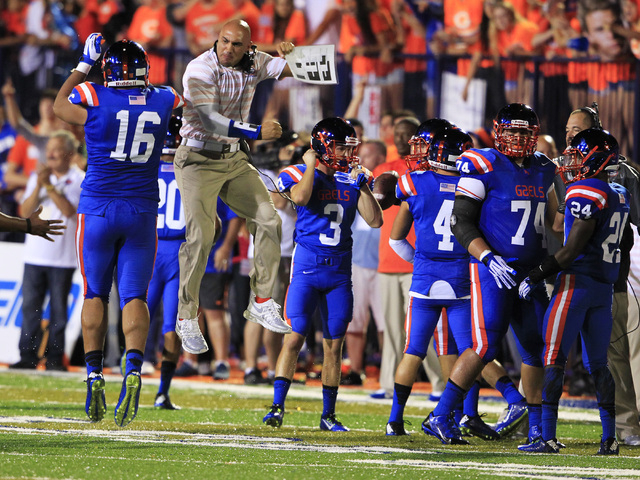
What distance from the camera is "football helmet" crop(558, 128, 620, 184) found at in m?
6.26

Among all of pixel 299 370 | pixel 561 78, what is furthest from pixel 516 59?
pixel 299 370

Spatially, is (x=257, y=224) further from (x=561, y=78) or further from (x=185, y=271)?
(x=561, y=78)

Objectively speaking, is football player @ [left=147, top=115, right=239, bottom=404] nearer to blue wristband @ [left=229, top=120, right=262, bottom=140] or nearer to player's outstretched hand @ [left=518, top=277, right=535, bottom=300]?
blue wristband @ [left=229, top=120, right=262, bottom=140]

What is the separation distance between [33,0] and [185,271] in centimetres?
738

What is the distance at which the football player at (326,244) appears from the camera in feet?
24.1

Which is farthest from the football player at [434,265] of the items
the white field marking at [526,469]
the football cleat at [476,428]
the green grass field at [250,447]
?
the white field marking at [526,469]

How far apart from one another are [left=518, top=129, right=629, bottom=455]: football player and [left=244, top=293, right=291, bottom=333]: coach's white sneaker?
70.5 inches

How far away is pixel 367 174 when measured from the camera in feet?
24.7

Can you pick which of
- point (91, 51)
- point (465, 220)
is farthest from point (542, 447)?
point (91, 51)

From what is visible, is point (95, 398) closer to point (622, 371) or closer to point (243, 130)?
point (243, 130)

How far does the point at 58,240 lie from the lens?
10531mm

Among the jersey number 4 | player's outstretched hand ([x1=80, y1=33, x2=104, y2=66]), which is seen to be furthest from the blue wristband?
player's outstretched hand ([x1=80, y1=33, x2=104, y2=66])

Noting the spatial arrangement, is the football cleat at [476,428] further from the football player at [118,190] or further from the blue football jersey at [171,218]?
the blue football jersey at [171,218]

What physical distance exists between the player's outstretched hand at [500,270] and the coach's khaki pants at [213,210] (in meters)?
1.63
